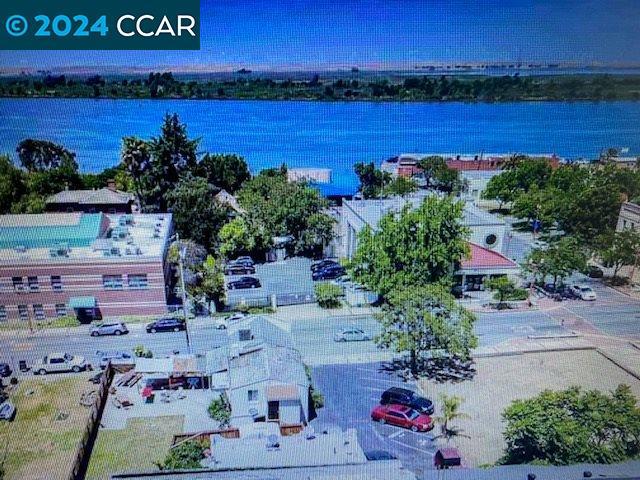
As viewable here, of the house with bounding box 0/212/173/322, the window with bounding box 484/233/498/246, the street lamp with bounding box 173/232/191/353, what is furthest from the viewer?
the window with bounding box 484/233/498/246

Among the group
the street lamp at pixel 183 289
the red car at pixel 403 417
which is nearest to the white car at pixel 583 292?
the red car at pixel 403 417

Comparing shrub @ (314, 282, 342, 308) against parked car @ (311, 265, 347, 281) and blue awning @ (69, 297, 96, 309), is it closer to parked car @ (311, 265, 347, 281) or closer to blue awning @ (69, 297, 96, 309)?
parked car @ (311, 265, 347, 281)

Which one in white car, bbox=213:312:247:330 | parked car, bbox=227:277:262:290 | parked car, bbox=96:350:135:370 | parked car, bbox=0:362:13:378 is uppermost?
parked car, bbox=227:277:262:290

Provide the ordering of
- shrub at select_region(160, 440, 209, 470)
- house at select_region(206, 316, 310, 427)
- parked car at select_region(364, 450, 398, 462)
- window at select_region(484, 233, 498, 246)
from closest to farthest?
1. shrub at select_region(160, 440, 209, 470)
2. parked car at select_region(364, 450, 398, 462)
3. house at select_region(206, 316, 310, 427)
4. window at select_region(484, 233, 498, 246)

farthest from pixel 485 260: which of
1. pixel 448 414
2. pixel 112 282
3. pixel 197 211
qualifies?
pixel 112 282

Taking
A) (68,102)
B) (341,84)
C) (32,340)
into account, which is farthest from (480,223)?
Result: (32,340)

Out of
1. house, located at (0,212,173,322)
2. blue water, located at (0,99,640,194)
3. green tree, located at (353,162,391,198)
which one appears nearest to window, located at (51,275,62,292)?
house, located at (0,212,173,322)
